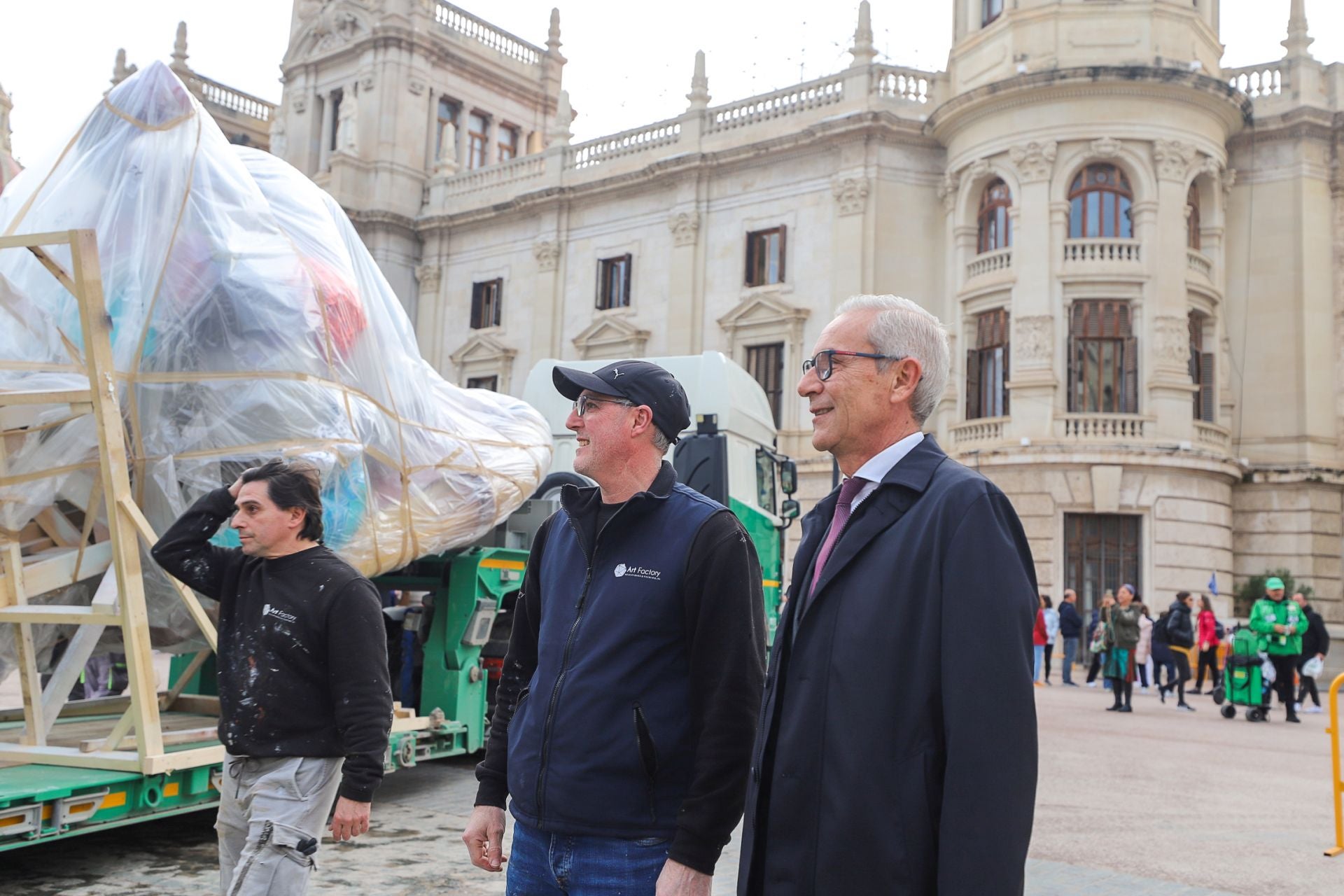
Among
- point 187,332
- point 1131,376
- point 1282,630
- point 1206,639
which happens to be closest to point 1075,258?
point 1131,376

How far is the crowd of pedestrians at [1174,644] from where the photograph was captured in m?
15.6

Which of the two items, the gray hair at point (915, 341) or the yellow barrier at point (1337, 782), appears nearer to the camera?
the gray hair at point (915, 341)

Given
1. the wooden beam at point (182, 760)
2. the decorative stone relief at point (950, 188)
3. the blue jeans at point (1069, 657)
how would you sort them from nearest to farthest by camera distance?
1. the wooden beam at point (182, 760)
2. the blue jeans at point (1069, 657)
3. the decorative stone relief at point (950, 188)

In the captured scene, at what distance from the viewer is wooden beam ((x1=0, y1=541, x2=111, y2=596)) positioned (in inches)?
217

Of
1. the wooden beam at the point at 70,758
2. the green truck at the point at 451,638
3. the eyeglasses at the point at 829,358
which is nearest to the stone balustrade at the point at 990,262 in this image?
the green truck at the point at 451,638

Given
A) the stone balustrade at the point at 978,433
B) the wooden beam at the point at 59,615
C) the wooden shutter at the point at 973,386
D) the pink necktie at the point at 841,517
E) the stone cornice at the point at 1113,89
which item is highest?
the stone cornice at the point at 1113,89

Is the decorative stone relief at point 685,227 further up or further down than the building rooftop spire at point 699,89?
further down

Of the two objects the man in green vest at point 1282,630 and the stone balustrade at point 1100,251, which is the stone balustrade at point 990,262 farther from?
the man in green vest at point 1282,630

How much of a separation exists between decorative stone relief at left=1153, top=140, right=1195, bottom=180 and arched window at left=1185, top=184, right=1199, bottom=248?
1157 millimetres

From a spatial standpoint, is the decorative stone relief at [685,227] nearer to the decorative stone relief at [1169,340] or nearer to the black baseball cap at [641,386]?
the decorative stone relief at [1169,340]

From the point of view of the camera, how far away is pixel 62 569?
18.4ft

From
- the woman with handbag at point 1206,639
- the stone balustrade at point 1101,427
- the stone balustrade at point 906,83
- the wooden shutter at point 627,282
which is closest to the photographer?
the woman with handbag at point 1206,639

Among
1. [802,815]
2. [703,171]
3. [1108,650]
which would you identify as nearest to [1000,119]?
[703,171]

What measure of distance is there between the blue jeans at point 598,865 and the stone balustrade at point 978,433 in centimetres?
2386
